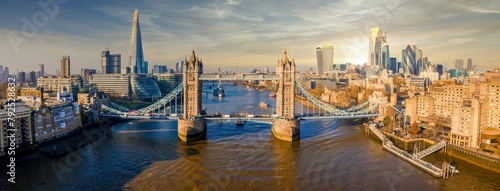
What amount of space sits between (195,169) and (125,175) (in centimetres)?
443

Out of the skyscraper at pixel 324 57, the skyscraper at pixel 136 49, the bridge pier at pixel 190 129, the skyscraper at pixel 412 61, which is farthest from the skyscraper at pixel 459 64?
the bridge pier at pixel 190 129

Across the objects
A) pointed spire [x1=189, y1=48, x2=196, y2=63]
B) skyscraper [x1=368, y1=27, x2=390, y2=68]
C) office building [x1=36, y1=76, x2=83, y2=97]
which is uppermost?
skyscraper [x1=368, y1=27, x2=390, y2=68]

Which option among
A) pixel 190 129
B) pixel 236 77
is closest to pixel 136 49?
pixel 236 77

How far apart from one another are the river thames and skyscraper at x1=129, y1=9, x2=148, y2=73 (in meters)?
74.1

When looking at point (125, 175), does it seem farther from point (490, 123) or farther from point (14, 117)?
point (490, 123)

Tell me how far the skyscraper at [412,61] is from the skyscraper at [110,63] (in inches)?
Result: 4133

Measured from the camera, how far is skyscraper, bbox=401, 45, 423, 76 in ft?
439

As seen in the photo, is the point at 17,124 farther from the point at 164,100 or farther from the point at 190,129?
the point at 164,100

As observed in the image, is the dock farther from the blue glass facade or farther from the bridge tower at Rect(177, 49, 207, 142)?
the blue glass facade

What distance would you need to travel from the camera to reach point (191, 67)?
3262cm

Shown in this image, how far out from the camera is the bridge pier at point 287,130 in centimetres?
3098

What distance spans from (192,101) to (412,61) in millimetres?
123883

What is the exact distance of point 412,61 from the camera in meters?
134

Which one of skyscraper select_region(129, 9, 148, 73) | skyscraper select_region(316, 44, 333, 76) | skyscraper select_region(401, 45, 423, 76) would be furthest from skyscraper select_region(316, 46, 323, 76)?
skyscraper select_region(129, 9, 148, 73)
